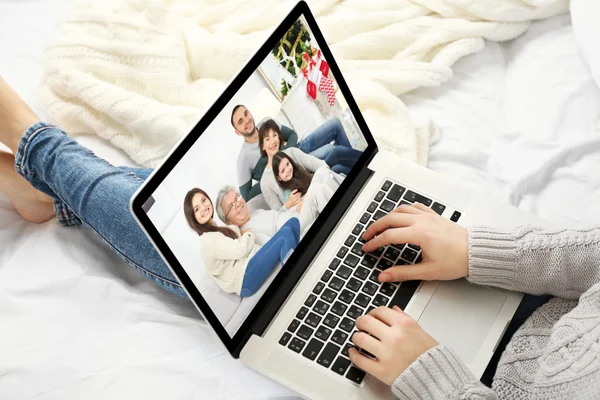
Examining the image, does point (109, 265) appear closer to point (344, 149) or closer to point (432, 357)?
point (344, 149)

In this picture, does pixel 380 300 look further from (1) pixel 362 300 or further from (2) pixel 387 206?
(2) pixel 387 206

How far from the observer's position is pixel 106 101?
1137mm

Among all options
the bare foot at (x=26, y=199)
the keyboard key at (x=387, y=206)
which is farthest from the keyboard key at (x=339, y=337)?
the bare foot at (x=26, y=199)

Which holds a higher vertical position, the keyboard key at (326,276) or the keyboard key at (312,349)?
the keyboard key at (326,276)

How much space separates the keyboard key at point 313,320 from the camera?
853 millimetres

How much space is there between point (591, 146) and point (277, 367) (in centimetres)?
63

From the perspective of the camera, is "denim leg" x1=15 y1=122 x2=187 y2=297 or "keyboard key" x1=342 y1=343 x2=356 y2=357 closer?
"keyboard key" x1=342 y1=343 x2=356 y2=357

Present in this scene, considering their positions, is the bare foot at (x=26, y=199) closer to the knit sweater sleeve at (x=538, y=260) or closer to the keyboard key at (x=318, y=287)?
the keyboard key at (x=318, y=287)

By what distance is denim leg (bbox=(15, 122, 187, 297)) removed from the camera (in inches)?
38.5

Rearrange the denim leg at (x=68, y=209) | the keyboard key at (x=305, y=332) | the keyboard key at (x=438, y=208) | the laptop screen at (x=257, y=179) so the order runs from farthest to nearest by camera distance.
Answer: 1. the denim leg at (x=68, y=209)
2. the keyboard key at (x=438, y=208)
3. the keyboard key at (x=305, y=332)
4. the laptop screen at (x=257, y=179)

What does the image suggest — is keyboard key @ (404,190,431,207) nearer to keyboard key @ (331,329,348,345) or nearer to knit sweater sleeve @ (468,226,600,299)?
knit sweater sleeve @ (468,226,600,299)

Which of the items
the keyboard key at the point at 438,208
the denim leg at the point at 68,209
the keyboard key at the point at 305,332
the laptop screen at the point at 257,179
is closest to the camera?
the laptop screen at the point at 257,179

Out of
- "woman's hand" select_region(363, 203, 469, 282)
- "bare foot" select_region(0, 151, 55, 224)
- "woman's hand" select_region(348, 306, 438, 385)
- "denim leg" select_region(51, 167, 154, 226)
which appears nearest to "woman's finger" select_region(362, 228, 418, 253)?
"woman's hand" select_region(363, 203, 469, 282)

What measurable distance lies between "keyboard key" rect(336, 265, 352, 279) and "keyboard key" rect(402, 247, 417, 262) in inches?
3.2
